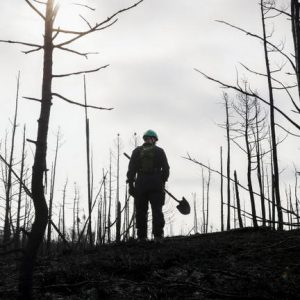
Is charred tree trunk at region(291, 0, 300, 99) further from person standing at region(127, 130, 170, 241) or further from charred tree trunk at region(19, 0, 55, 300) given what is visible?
person standing at region(127, 130, 170, 241)

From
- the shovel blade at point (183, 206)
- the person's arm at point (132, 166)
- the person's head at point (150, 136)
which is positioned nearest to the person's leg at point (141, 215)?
the person's arm at point (132, 166)

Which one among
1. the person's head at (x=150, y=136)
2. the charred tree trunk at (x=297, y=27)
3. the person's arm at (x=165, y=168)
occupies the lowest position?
the charred tree trunk at (x=297, y=27)

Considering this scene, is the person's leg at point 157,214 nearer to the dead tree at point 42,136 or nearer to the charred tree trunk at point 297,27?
the dead tree at point 42,136

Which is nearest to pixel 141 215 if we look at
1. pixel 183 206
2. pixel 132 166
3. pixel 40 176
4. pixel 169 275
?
pixel 132 166

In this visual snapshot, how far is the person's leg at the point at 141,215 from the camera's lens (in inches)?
289

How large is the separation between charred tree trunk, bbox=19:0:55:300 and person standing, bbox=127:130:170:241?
4494 millimetres

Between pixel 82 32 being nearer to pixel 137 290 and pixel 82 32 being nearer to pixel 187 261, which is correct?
pixel 137 290

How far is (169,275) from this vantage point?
4402mm

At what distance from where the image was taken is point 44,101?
2986 millimetres

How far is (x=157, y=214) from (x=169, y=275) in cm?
280

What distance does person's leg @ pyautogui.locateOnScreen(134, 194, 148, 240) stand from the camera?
7.35 meters

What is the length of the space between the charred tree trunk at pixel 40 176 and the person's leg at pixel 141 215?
15.1ft

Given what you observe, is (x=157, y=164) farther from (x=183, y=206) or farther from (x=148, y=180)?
(x=183, y=206)

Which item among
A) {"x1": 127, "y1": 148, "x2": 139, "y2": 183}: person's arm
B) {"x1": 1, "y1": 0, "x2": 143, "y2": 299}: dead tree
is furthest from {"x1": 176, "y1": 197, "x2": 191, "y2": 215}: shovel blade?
{"x1": 1, "y1": 0, "x2": 143, "y2": 299}: dead tree
